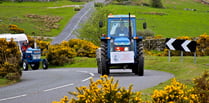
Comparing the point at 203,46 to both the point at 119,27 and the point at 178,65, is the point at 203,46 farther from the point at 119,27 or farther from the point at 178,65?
the point at 119,27

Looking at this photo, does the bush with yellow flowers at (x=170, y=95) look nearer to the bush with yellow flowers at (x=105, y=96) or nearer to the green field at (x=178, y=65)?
the bush with yellow flowers at (x=105, y=96)

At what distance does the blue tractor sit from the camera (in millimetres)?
20938

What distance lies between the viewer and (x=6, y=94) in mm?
14500

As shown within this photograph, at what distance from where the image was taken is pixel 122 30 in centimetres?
2216

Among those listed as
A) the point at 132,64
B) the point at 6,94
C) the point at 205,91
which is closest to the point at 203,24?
the point at 132,64

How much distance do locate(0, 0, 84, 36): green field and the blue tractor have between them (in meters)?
47.8

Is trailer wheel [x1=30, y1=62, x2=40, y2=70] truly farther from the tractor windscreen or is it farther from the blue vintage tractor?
the tractor windscreen

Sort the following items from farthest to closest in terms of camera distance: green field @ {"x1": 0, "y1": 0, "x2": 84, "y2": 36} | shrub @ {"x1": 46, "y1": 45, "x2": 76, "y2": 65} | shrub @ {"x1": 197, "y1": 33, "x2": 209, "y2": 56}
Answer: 1. green field @ {"x1": 0, "y1": 0, "x2": 84, "y2": 36}
2. shrub @ {"x1": 197, "y1": 33, "x2": 209, "y2": 56}
3. shrub @ {"x1": 46, "y1": 45, "x2": 76, "y2": 65}

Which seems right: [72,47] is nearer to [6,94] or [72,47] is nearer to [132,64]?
[132,64]

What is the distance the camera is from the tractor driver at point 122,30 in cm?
2211

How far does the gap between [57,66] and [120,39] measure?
51.8ft

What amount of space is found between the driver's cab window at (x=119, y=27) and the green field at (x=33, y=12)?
157 feet

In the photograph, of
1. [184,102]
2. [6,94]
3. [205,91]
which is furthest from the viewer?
[6,94]

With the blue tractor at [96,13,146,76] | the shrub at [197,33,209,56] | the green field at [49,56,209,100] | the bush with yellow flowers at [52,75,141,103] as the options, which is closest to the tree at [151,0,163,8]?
the shrub at [197,33,209,56]
